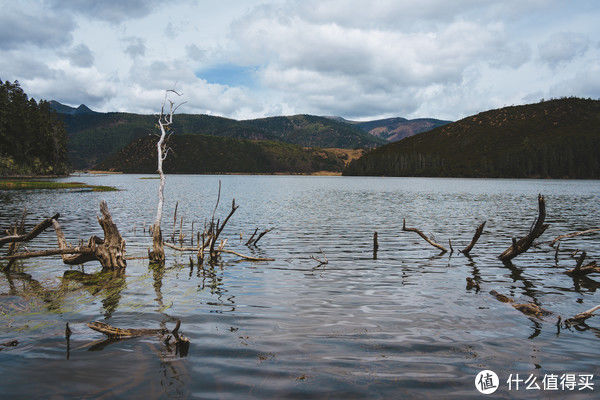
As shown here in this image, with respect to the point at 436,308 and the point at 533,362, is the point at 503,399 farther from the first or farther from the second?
the point at 436,308

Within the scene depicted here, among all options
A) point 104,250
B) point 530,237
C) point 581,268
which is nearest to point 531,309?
point 581,268

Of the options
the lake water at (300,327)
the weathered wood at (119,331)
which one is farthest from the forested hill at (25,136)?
the weathered wood at (119,331)

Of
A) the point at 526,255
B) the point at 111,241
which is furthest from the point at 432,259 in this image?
the point at 111,241

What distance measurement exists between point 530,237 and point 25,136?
13523cm

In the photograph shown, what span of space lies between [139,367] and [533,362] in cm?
862

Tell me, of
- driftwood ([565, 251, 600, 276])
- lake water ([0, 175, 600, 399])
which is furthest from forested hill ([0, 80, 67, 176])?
driftwood ([565, 251, 600, 276])

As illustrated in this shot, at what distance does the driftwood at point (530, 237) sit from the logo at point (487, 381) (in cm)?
1037

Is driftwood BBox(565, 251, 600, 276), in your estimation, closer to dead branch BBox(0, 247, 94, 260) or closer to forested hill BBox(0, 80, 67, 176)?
dead branch BBox(0, 247, 94, 260)

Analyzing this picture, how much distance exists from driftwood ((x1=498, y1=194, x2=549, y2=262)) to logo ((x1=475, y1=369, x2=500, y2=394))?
10.4m

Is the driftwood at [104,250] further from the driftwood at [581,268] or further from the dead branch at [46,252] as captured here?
the driftwood at [581,268]

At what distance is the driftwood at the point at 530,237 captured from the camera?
1620 cm

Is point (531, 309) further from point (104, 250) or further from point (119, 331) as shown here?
point (104, 250)

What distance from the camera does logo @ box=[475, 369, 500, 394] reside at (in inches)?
290

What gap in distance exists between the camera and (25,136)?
114 m
